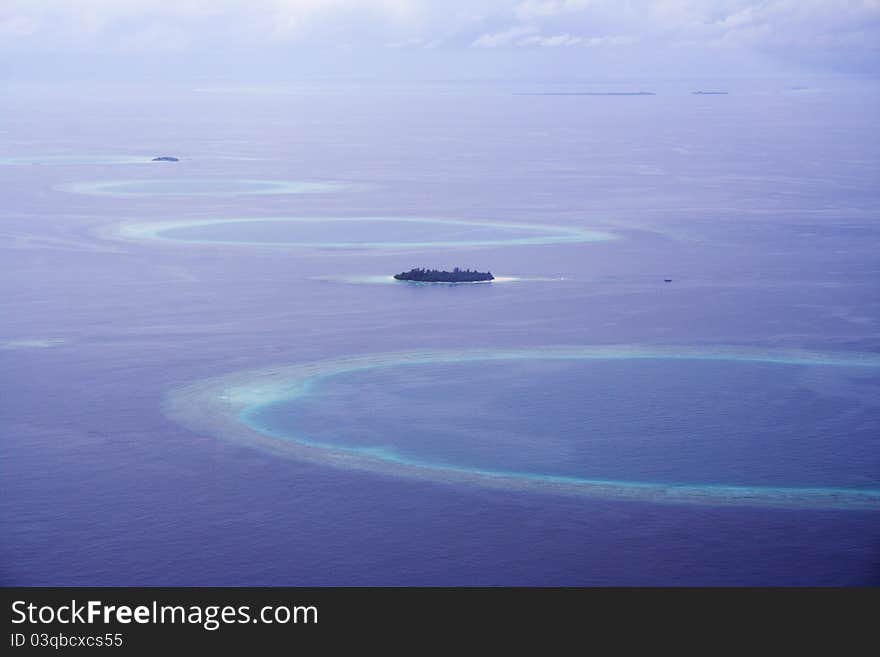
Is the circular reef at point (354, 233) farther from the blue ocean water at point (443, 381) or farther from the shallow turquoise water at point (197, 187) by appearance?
the shallow turquoise water at point (197, 187)

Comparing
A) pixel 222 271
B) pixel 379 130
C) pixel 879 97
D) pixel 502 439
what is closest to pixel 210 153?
pixel 379 130

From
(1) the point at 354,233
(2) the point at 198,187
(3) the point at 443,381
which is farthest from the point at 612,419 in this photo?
(2) the point at 198,187

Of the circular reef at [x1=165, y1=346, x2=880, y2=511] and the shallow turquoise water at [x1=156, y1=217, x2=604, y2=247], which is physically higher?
the shallow turquoise water at [x1=156, y1=217, x2=604, y2=247]

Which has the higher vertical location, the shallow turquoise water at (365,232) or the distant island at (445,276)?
the shallow turquoise water at (365,232)

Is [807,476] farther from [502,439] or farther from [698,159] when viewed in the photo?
[698,159]

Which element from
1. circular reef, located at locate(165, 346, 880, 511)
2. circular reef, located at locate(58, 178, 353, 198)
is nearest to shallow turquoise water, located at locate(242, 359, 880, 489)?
circular reef, located at locate(165, 346, 880, 511)

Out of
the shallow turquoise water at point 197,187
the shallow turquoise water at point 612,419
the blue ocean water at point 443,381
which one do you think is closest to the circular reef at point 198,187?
the shallow turquoise water at point 197,187

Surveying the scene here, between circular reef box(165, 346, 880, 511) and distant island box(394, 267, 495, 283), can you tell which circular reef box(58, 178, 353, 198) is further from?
circular reef box(165, 346, 880, 511)
